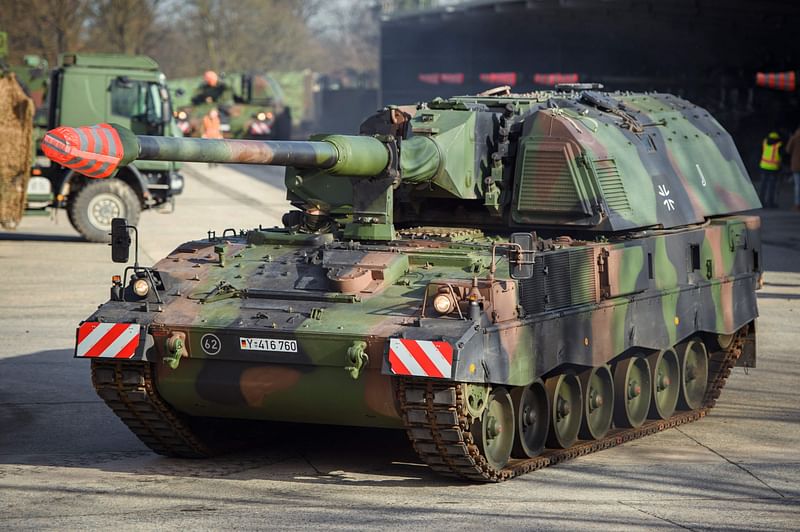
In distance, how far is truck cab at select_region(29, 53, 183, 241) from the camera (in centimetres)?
2653

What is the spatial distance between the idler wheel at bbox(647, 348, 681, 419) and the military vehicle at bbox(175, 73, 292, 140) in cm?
3198

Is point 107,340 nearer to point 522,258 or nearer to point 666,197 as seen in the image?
point 522,258

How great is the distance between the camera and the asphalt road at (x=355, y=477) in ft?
33.0

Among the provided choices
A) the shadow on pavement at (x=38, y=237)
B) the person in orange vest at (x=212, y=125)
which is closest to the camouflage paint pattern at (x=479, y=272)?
the shadow on pavement at (x=38, y=237)

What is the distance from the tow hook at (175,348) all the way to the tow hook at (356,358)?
1.29m

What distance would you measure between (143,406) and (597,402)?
3.80 metres

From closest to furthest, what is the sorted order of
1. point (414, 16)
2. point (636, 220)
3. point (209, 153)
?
point (209, 153) → point (636, 220) → point (414, 16)

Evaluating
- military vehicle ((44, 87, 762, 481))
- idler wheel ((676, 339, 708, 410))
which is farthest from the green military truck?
idler wheel ((676, 339, 708, 410))

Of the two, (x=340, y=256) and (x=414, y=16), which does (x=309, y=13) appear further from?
(x=340, y=256)

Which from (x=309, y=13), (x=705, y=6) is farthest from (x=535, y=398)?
(x=309, y=13)

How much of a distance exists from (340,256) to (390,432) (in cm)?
212

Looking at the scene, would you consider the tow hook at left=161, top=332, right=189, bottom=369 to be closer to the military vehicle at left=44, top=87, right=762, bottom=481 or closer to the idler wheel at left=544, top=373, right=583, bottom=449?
the military vehicle at left=44, top=87, right=762, bottom=481

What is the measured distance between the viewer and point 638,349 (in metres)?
13.8

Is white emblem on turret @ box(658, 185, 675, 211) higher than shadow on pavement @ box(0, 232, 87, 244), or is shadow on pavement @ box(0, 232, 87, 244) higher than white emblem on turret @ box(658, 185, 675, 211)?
white emblem on turret @ box(658, 185, 675, 211)
